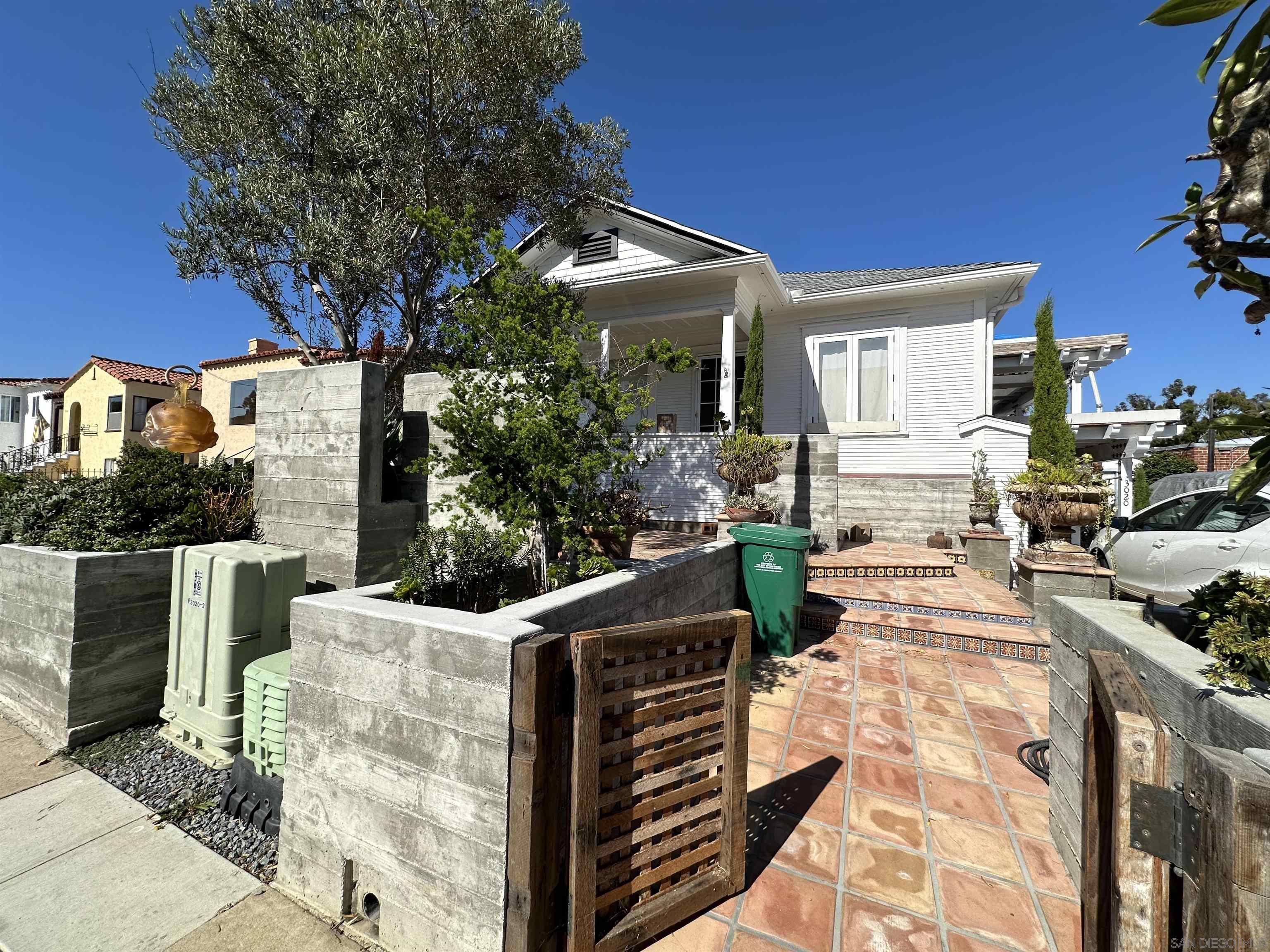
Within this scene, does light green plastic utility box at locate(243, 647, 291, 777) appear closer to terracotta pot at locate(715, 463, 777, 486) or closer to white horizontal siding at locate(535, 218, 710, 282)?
terracotta pot at locate(715, 463, 777, 486)

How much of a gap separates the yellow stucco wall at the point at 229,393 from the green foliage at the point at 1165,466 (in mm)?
31238

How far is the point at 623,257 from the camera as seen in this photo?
11414mm

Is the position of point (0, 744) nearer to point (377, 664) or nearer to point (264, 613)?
point (264, 613)

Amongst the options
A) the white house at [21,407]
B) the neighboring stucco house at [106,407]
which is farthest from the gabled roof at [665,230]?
the white house at [21,407]

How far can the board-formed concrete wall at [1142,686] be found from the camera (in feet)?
4.83

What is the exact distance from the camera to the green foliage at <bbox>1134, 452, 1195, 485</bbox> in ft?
59.4

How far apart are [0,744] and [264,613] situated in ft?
7.41

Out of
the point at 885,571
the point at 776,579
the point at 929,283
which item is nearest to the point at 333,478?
the point at 776,579

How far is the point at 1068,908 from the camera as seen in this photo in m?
2.09

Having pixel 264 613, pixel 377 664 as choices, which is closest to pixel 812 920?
pixel 377 664

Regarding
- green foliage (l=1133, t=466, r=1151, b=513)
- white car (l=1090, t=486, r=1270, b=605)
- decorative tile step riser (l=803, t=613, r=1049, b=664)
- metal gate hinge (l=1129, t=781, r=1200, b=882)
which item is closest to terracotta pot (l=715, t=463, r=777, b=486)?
decorative tile step riser (l=803, t=613, r=1049, b=664)

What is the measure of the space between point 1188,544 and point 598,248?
37.2 feet

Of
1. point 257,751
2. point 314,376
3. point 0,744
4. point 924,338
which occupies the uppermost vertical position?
point 924,338

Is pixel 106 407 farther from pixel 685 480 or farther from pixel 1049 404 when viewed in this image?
pixel 1049 404
